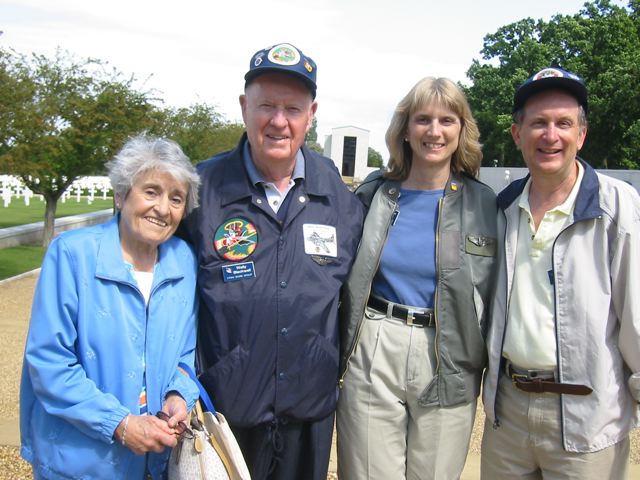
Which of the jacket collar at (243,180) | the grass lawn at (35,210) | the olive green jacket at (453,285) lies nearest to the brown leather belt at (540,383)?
the olive green jacket at (453,285)

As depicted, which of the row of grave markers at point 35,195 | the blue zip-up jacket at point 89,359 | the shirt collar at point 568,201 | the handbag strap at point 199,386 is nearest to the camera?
the blue zip-up jacket at point 89,359

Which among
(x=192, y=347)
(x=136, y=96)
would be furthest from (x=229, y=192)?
(x=136, y=96)

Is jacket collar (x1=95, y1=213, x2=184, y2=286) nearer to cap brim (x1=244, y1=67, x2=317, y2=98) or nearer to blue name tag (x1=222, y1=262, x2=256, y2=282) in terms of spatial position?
blue name tag (x1=222, y1=262, x2=256, y2=282)

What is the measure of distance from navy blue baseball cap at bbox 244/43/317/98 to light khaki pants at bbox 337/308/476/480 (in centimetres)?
115

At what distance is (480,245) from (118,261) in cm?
167

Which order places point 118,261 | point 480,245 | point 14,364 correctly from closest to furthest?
point 118,261, point 480,245, point 14,364

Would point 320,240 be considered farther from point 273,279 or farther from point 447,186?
point 447,186

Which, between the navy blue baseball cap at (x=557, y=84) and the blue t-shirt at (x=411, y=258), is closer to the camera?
the navy blue baseball cap at (x=557, y=84)

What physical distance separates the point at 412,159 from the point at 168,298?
151 centimetres

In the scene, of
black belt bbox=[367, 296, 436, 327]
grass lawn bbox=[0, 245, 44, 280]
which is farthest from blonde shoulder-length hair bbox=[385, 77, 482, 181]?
grass lawn bbox=[0, 245, 44, 280]

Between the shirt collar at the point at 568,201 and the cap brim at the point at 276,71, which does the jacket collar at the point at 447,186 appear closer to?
the shirt collar at the point at 568,201

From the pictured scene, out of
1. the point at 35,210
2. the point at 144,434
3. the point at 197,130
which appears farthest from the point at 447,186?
the point at 35,210

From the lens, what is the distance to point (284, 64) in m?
2.73

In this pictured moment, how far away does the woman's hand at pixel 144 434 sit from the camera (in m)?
2.26
